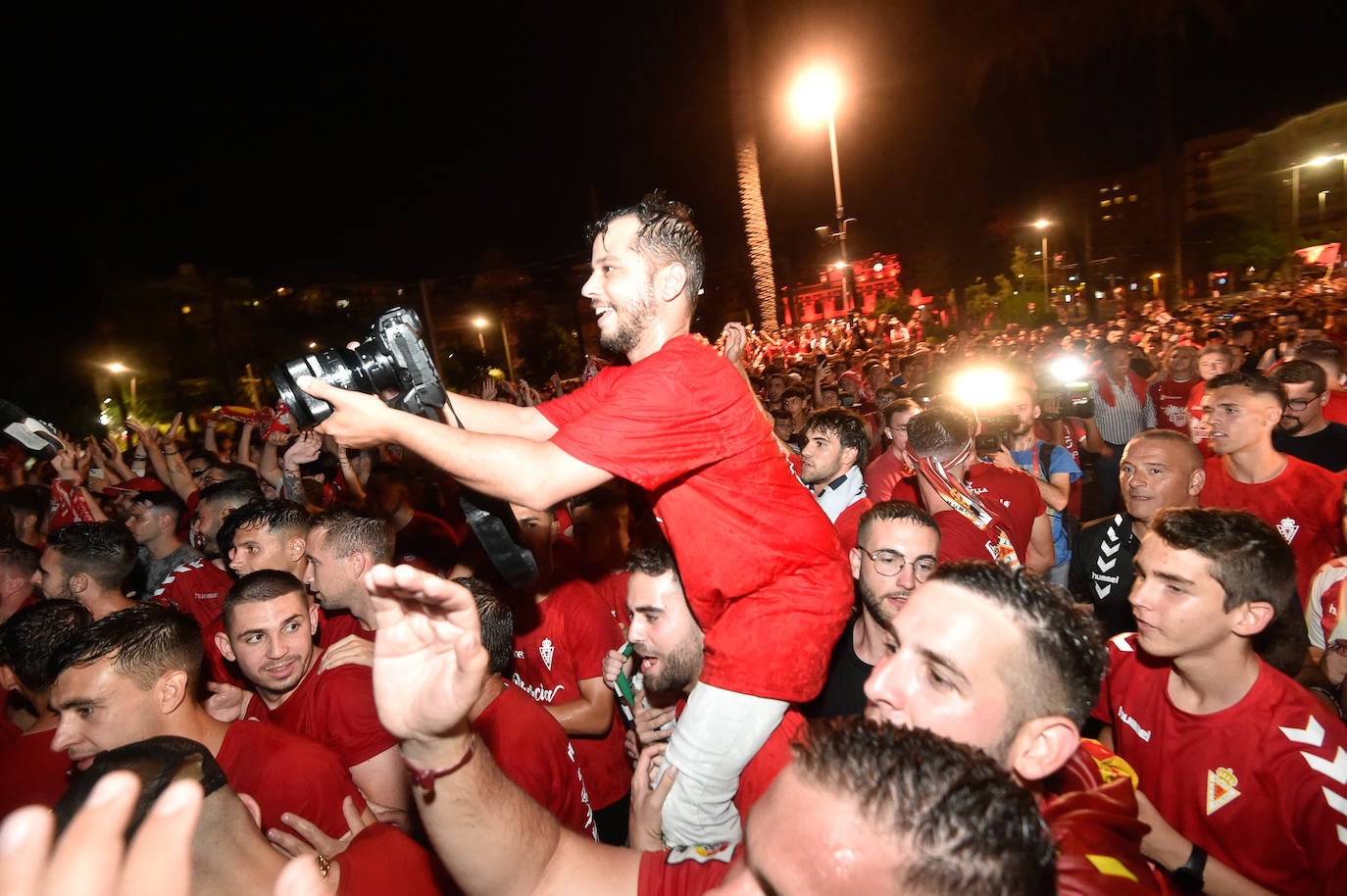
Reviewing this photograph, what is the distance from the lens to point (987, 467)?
207 inches

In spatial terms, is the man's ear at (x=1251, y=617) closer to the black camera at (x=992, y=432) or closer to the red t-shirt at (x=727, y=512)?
the red t-shirt at (x=727, y=512)

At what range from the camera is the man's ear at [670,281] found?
2.68 meters

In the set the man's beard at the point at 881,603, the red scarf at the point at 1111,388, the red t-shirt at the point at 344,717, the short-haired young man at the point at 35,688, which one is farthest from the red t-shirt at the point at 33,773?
the red scarf at the point at 1111,388

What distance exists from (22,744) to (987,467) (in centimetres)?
584

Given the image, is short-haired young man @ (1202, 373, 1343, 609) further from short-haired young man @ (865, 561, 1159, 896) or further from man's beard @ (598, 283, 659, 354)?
man's beard @ (598, 283, 659, 354)

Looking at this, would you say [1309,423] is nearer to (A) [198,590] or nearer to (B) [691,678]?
(B) [691,678]

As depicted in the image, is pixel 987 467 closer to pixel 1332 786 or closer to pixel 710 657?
pixel 1332 786

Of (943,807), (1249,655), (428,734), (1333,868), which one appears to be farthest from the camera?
(1249,655)

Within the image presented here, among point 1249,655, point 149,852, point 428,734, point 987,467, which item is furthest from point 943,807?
point 987,467

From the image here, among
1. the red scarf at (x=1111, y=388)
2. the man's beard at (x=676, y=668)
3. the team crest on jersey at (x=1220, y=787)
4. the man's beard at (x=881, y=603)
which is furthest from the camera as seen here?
the red scarf at (x=1111, y=388)

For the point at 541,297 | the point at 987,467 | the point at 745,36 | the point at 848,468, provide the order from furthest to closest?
the point at 541,297, the point at 745,36, the point at 848,468, the point at 987,467

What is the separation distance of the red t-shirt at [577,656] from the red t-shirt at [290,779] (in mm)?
1437

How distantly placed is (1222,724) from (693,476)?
83.6 inches


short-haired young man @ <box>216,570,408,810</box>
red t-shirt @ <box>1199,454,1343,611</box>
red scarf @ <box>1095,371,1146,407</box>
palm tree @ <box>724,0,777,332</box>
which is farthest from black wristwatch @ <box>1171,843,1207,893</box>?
palm tree @ <box>724,0,777,332</box>
